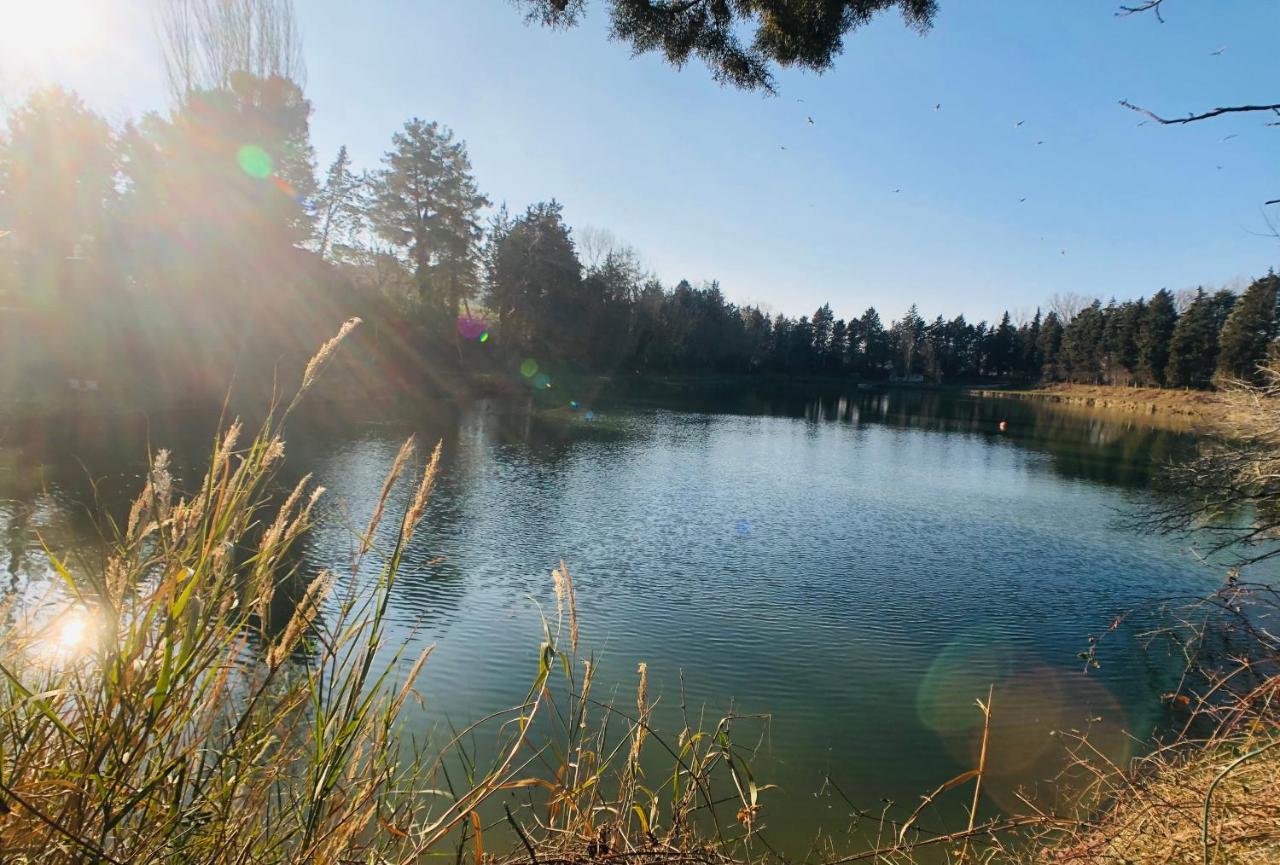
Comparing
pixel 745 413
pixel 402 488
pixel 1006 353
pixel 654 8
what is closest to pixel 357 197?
pixel 745 413

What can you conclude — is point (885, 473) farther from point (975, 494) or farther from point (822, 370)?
point (822, 370)

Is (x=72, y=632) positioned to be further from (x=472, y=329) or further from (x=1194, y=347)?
(x=1194, y=347)

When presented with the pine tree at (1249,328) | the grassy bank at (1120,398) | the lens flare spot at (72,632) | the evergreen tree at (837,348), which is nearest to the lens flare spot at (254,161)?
the lens flare spot at (72,632)

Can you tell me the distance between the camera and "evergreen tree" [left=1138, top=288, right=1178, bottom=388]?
190ft

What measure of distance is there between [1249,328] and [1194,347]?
659cm

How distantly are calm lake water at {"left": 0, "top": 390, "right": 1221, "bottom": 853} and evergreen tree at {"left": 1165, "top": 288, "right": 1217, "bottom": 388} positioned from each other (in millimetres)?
43254

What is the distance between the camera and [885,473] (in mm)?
21547

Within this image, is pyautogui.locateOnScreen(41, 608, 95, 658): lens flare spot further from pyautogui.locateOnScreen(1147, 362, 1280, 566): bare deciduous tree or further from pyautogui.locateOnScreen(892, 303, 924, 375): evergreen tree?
pyautogui.locateOnScreen(892, 303, 924, 375): evergreen tree

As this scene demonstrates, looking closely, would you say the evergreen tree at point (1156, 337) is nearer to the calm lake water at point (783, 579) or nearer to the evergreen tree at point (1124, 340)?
the evergreen tree at point (1124, 340)

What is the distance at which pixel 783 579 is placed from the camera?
10.8m

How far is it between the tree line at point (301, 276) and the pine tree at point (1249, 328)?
0.15m

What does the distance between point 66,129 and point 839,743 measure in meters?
34.0

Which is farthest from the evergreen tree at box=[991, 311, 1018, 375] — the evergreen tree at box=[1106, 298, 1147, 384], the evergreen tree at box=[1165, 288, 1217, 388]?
the evergreen tree at box=[1165, 288, 1217, 388]

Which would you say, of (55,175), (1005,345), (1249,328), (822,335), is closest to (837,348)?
(822,335)
